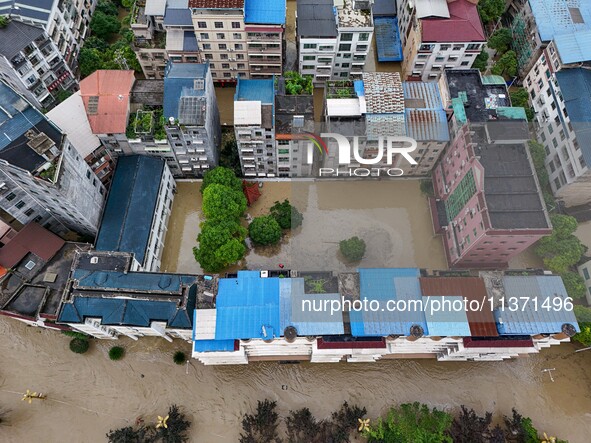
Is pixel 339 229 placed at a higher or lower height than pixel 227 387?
higher

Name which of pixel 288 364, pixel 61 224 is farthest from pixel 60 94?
pixel 288 364

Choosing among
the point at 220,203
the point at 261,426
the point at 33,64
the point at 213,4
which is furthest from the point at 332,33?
the point at 261,426

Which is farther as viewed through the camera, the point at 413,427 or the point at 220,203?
the point at 220,203

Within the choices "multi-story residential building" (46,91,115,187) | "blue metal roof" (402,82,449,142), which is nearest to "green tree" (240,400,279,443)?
"multi-story residential building" (46,91,115,187)

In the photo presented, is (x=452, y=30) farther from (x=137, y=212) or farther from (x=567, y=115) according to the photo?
(x=137, y=212)

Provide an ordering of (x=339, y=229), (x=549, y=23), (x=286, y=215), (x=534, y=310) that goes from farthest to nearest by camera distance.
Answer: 1. (x=549, y=23)
2. (x=286, y=215)
3. (x=339, y=229)
4. (x=534, y=310)

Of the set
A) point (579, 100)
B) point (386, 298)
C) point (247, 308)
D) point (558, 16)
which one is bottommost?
→ point (247, 308)

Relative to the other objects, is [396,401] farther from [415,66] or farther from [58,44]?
[58,44]

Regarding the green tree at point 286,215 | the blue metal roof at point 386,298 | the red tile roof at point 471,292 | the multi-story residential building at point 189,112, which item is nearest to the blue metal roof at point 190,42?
the multi-story residential building at point 189,112
